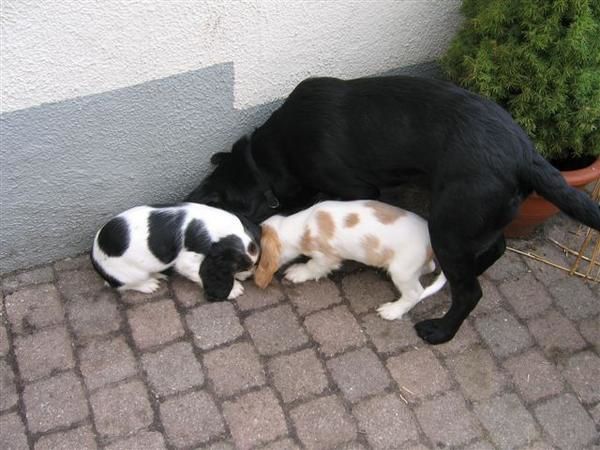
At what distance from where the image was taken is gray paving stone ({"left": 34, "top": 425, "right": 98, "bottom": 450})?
2945 mm

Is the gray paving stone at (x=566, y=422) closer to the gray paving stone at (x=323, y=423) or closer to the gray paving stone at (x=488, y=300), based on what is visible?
the gray paving stone at (x=488, y=300)

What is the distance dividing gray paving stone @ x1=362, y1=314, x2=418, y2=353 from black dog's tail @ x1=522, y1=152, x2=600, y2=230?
998 millimetres

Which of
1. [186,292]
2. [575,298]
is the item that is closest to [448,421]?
[575,298]

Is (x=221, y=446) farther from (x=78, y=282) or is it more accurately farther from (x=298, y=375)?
(x=78, y=282)

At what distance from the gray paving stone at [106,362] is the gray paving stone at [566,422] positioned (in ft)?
6.59

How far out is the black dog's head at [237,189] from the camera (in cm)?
363

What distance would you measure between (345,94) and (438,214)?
2.66 feet

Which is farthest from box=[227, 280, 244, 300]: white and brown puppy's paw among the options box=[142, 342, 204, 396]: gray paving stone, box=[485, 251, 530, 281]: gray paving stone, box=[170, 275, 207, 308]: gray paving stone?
box=[485, 251, 530, 281]: gray paving stone

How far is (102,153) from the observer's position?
135 inches

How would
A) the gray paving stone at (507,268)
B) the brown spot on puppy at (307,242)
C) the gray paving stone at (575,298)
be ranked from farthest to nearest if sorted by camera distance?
the gray paving stone at (507,268)
the gray paving stone at (575,298)
the brown spot on puppy at (307,242)

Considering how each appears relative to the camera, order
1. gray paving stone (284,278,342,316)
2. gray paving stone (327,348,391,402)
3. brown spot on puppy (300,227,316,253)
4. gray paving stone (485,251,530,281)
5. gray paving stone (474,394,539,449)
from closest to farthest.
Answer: gray paving stone (474,394,539,449) → gray paving stone (327,348,391,402) → brown spot on puppy (300,227,316,253) → gray paving stone (284,278,342,316) → gray paving stone (485,251,530,281)

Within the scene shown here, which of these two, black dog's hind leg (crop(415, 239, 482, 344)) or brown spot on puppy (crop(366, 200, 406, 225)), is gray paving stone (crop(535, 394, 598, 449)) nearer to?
black dog's hind leg (crop(415, 239, 482, 344))

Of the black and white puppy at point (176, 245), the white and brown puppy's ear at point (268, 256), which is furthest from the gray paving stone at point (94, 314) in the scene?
the white and brown puppy's ear at point (268, 256)

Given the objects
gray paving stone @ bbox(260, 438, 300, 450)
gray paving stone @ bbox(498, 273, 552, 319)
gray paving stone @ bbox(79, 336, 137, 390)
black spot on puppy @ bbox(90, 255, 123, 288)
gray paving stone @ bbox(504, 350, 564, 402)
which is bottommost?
gray paving stone @ bbox(260, 438, 300, 450)
